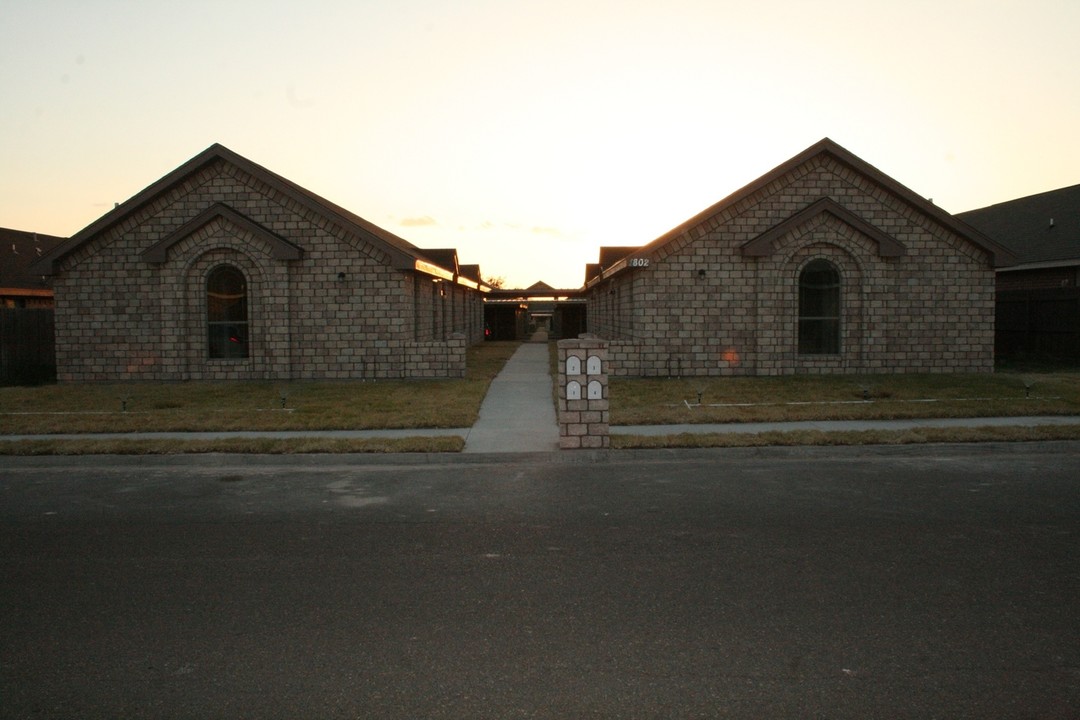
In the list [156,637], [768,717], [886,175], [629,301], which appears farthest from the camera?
[629,301]

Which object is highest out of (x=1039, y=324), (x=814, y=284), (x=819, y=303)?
(x=814, y=284)

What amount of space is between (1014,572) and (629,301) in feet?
62.3

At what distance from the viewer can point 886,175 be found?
69.2 feet

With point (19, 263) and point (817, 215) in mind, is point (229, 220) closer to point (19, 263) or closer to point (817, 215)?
point (817, 215)

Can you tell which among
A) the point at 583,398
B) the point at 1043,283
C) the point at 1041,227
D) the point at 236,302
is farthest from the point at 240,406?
the point at 1041,227

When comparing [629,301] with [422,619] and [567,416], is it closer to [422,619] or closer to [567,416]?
[567,416]

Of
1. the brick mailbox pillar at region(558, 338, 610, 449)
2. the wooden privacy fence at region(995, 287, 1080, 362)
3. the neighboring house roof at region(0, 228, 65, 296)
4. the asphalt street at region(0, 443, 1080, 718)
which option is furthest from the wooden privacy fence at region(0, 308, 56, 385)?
the wooden privacy fence at region(995, 287, 1080, 362)

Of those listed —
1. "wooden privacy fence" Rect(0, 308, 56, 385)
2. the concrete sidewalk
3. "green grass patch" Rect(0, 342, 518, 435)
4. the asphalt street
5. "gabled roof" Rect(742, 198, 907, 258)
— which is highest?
"gabled roof" Rect(742, 198, 907, 258)

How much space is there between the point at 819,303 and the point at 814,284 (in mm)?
515

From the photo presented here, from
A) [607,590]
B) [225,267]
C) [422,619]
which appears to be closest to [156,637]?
[422,619]

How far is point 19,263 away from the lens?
3106 cm

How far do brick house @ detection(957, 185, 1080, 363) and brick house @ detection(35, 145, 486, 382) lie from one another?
18763 millimetres

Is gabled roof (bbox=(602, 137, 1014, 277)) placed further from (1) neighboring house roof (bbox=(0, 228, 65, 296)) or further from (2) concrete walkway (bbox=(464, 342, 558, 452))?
(1) neighboring house roof (bbox=(0, 228, 65, 296))

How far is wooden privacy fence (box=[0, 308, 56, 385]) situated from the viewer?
2270 centimetres
